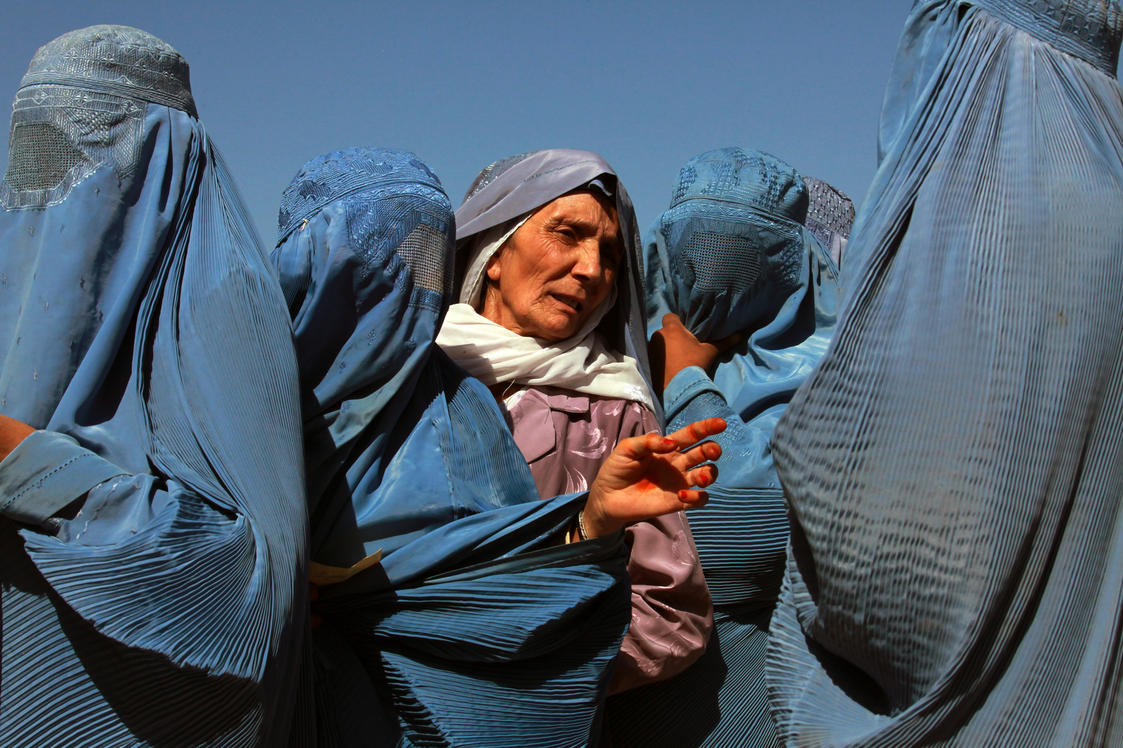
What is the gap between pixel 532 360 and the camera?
117 inches

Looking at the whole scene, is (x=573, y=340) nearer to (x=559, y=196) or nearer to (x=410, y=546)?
(x=559, y=196)

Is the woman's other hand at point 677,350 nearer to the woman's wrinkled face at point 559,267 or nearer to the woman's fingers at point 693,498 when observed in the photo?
the woman's wrinkled face at point 559,267

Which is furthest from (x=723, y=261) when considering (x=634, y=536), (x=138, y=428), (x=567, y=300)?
(x=138, y=428)

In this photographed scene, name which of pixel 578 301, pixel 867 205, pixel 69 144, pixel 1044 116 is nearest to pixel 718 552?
pixel 578 301

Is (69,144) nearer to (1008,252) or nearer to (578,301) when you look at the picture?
(578,301)

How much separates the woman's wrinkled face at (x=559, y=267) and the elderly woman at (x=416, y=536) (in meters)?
0.55

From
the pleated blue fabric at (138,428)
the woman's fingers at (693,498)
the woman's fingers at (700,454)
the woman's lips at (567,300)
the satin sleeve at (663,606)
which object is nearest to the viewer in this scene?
the pleated blue fabric at (138,428)

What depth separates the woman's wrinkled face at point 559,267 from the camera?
3047 millimetres

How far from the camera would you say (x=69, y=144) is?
2193 mm

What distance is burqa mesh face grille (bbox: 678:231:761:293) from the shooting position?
3.21 metres

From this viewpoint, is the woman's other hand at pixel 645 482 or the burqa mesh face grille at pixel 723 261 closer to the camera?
the woman's other hand at pixel 645 482

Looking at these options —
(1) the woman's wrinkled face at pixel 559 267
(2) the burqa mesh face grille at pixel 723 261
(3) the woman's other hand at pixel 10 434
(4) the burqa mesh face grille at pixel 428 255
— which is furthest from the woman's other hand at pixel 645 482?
(3) the woman's other hand at pixel 10 434

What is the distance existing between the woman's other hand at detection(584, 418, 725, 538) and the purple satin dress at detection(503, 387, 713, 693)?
0.39m

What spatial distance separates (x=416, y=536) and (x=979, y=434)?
128 cm
